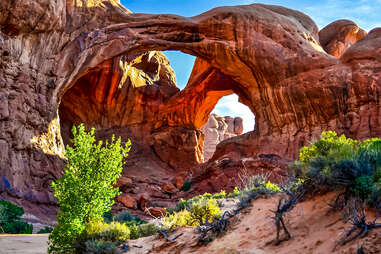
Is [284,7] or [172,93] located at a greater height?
[284,7]

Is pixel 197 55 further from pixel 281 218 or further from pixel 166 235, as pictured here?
pixel 281 218

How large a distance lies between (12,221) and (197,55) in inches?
586

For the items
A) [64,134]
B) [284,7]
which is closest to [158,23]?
[284,7]

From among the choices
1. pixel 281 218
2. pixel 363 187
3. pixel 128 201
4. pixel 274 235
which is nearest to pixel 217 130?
pixel 128 201

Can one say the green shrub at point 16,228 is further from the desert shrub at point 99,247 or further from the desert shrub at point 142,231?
the desert shrub at point 99,247

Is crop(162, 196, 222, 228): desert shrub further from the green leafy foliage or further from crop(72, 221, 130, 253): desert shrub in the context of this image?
the green leafy foliage

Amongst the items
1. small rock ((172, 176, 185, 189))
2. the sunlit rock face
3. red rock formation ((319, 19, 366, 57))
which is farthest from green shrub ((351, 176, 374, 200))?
red rock formation ((319, 19, 366, 57))

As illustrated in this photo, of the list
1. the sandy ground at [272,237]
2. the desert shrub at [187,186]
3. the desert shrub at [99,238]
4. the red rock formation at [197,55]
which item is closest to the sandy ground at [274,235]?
the sandy ground at [272,237]

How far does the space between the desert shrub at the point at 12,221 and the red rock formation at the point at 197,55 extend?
2.08 metres

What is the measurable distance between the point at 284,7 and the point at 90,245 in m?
23.0

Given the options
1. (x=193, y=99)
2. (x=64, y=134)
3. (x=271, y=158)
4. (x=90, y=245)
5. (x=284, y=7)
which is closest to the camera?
(x=90, y=245)

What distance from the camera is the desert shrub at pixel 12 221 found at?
1121 centimetres

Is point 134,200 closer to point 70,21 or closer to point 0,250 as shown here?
point 70,21

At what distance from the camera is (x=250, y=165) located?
62.0 feet
